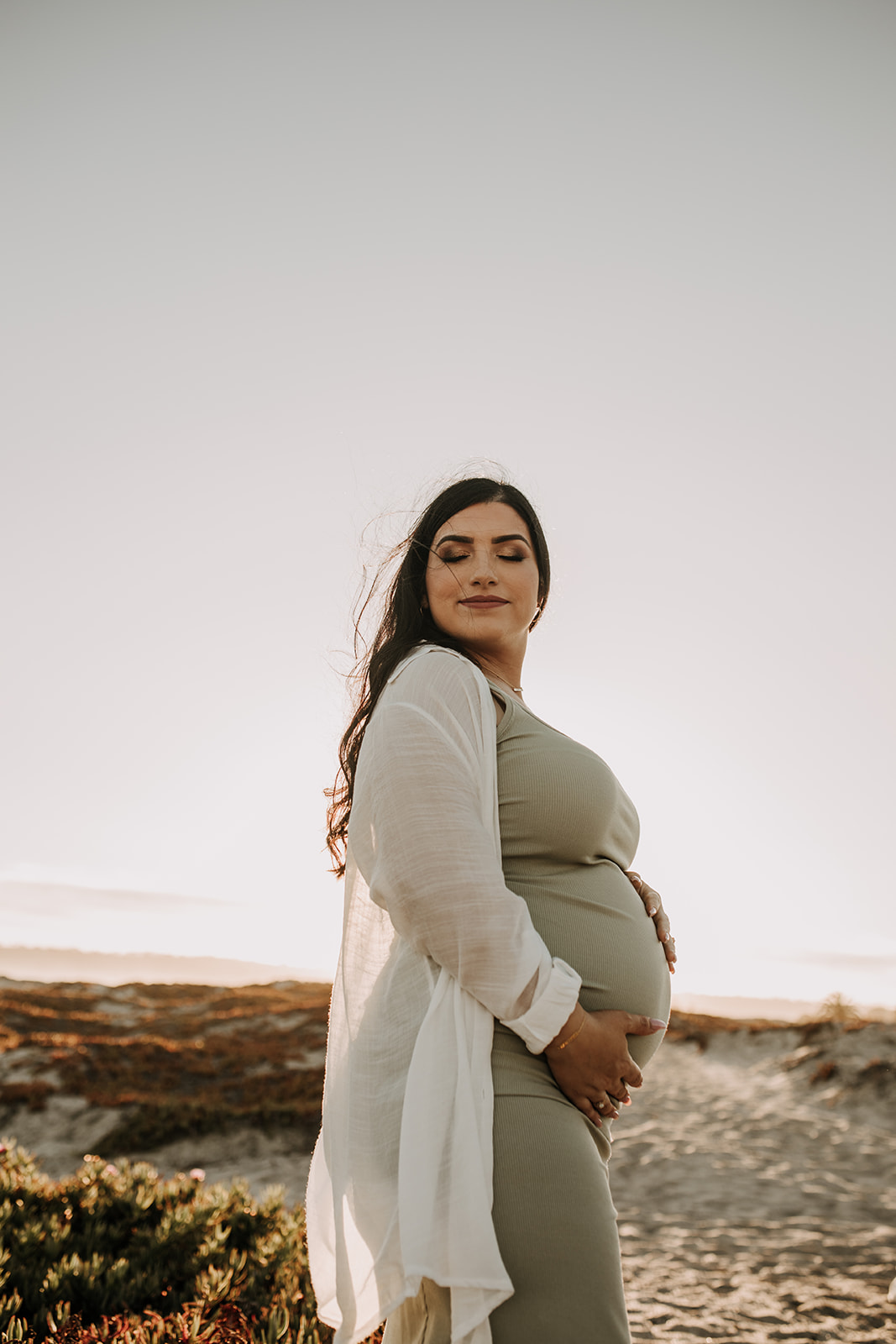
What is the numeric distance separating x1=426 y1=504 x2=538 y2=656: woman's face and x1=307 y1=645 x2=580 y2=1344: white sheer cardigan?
40cm

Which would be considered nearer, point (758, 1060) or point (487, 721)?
point (487, 721)

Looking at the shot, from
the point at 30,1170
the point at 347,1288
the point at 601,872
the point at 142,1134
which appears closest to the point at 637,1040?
the point at 601,872

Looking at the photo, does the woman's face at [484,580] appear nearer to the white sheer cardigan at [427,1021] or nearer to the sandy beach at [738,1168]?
the white sheer cardigan at [427,1021]

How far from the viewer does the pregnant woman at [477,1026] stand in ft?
4.17

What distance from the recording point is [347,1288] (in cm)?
144

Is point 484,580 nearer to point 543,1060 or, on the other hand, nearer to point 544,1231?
point 543,1060

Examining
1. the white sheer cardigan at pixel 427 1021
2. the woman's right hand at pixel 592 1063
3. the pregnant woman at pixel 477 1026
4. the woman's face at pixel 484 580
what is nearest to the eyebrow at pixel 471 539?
the woman's face at pixel 484 580

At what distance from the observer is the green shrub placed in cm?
356

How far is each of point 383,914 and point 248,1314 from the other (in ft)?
11.4

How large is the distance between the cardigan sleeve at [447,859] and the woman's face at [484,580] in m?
0.45

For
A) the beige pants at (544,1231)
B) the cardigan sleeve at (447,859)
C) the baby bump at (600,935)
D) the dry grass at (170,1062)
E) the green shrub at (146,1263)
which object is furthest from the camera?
the dry grass at (170,1062)

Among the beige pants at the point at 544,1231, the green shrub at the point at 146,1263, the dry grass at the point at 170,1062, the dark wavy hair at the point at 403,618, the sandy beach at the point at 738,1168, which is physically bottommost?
the dry grass at the point at 170,1062

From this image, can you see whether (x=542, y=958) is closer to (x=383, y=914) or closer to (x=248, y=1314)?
(x=383, y=914)

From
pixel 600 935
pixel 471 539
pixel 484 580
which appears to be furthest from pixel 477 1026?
pixel 471 539
